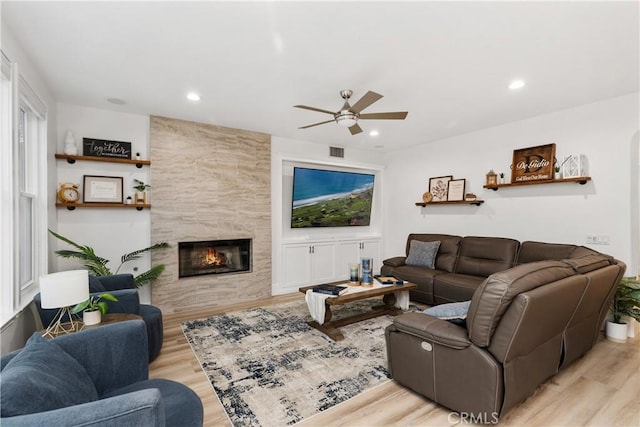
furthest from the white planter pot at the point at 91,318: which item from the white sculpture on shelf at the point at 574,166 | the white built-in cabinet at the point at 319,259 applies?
the white sculpture on shelf at the point at 574,166

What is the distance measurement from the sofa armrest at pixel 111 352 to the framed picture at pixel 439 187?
4808 millimetres

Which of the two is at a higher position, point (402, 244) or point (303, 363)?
point (402, 244)

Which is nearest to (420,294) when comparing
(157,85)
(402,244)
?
(402,244)

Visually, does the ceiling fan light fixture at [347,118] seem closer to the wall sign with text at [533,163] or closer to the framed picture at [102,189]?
the wall sign with text at [533,163]

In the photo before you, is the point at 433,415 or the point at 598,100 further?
the point at 598,100

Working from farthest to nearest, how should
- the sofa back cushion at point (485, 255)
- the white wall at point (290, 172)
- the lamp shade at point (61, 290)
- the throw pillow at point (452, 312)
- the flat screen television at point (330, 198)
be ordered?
the flat screen television at point (330, 198)
the white wall at point (290, 172)
the sofa back cushion at point (485, 255)
the throw pillow at point (452, 312)
the lamp shade at point (61, 290)

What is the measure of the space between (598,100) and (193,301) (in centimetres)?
579

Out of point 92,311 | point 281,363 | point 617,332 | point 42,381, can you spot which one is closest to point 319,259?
point 281,363

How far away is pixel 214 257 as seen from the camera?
4.67m

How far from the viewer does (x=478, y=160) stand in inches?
189

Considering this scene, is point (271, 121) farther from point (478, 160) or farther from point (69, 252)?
point (478, 160)

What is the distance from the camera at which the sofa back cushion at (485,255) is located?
411 centimetres

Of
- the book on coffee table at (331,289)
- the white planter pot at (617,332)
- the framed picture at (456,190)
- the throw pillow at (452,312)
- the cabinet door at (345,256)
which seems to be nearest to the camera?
the throw pillow at (452,312)

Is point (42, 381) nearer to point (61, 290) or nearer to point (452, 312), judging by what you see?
point (61, 290)
